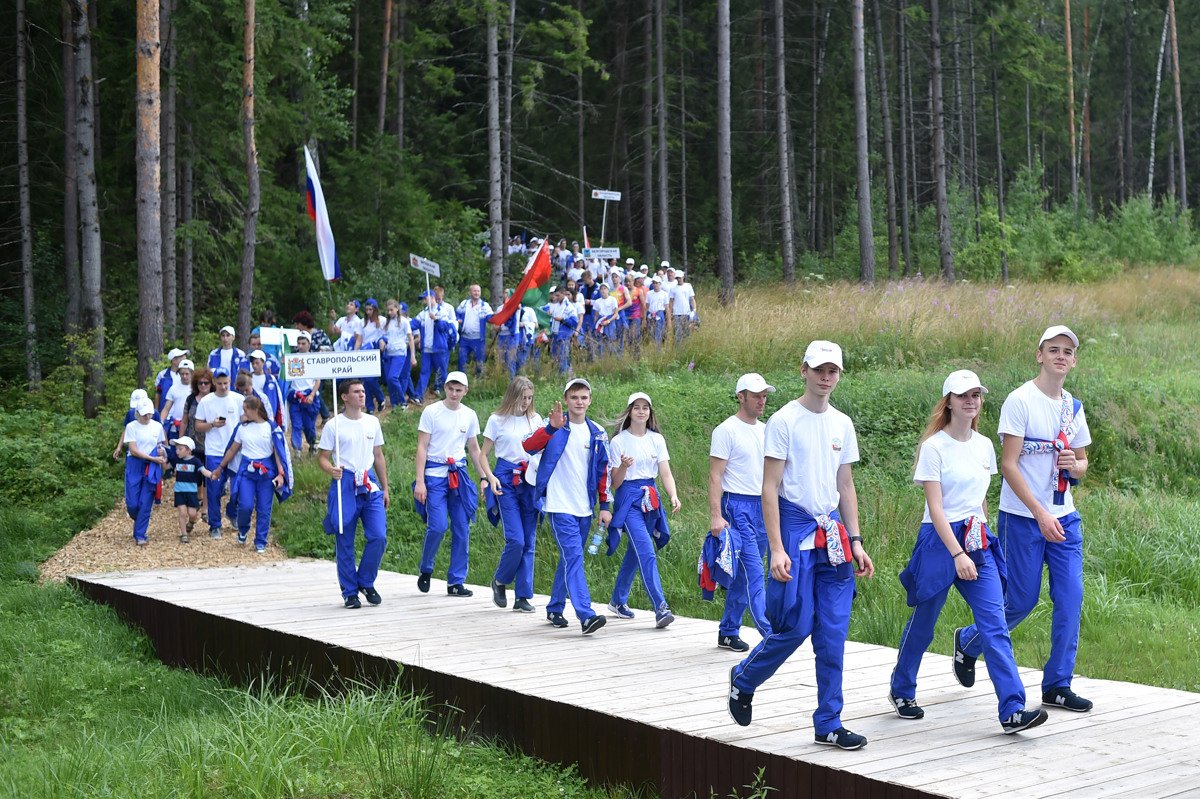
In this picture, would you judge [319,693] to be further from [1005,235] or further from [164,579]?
[1005,235]

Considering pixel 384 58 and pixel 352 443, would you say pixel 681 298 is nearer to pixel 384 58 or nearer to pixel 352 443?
pixel 352 443

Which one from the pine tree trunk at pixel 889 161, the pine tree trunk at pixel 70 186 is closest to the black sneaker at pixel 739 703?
the pine tree trunk at pixel 70 186

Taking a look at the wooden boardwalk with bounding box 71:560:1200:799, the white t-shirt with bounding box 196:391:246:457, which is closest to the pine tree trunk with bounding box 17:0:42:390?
the white t-shirt with bounding box 196:391:246:457

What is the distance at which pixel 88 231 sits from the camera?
2223 cm

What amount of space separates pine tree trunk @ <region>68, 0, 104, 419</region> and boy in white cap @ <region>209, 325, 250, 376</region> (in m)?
4.69

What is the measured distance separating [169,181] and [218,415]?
37.2 ft

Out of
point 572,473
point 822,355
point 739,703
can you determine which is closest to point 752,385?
point 572,473

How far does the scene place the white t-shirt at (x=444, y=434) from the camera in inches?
446

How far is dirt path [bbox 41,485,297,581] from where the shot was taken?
48.4ft

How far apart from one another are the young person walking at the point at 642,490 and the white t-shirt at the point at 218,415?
712 cm

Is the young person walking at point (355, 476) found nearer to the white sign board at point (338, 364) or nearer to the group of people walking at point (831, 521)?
the white sign board at point (338, 364)

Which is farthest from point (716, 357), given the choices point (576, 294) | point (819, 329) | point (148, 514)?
point (148, 514)

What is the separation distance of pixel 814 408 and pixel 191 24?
22.2 meters

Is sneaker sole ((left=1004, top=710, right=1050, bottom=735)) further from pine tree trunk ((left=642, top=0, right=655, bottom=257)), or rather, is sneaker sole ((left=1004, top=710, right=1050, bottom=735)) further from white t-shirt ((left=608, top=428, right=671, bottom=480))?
pine tree trunk ((left=642, top=0, right=655, bottom=257))
